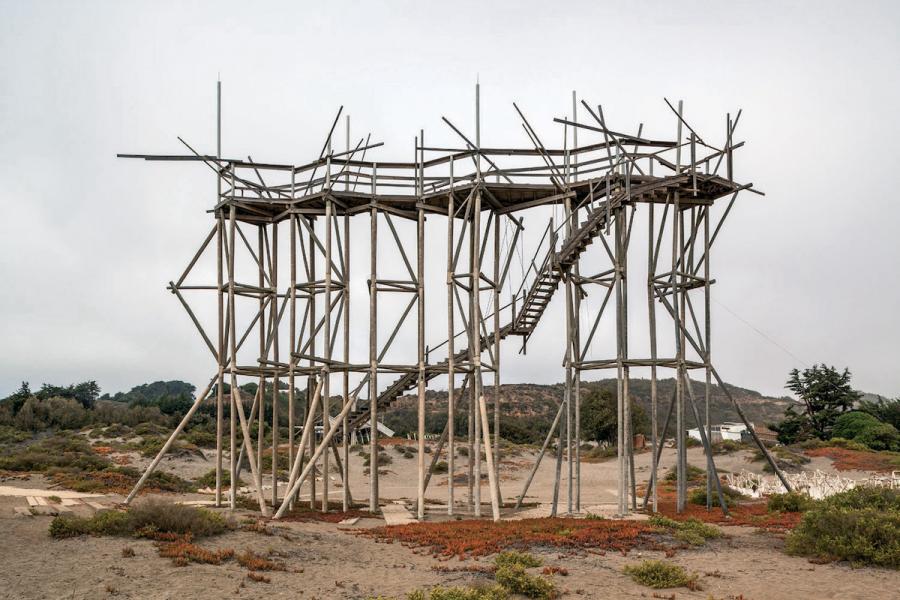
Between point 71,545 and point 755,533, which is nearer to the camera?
point 71,545

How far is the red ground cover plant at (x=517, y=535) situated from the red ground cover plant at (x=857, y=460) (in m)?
25.8

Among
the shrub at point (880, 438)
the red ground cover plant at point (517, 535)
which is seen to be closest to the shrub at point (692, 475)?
the shrub at point (880, 438)

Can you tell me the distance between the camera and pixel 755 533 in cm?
2038

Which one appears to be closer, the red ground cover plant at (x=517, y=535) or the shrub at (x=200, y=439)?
the red ground cover plant at (x=517, y=535)

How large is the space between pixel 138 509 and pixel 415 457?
3523cm

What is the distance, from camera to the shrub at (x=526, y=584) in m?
14.6

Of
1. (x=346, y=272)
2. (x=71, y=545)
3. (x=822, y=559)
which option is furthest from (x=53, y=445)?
(x=822, y=559)

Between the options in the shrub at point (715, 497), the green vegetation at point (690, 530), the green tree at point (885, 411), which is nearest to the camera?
the green vegetation at point (690, 530)

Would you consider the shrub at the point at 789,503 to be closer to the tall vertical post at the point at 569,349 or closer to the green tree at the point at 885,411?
the tall vertical post at the point at 569,349

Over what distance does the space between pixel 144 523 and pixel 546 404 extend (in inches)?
3286

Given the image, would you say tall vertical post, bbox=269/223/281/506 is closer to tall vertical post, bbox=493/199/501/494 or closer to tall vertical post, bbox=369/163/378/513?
tall vertical post, bbox=369/163/378/513

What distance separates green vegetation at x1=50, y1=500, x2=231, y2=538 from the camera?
18.4m

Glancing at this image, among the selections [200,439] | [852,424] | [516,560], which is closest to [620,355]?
[516,560]

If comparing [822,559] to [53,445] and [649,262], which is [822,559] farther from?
[53,445]
